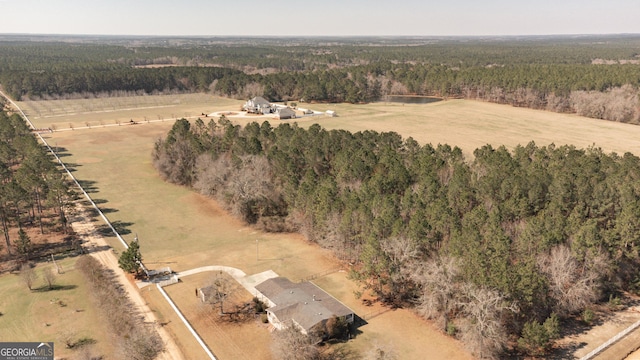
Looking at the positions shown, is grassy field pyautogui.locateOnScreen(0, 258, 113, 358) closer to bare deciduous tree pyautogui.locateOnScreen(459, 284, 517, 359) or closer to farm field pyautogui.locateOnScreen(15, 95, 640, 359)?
farm field pyautogui.locateOnScreen(15, 95, 640, 359)

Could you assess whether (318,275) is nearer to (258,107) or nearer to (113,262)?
(113,262)

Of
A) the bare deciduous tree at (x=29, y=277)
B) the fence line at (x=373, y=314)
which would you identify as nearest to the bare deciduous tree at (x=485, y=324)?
the fence line at (x=373, y=314)

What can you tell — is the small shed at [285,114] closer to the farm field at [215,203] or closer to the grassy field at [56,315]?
the farm field at [215,203]

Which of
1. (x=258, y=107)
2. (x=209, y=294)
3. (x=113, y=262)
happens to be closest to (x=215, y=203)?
(x=113, y=262)

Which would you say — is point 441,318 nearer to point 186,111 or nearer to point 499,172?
point 499,172

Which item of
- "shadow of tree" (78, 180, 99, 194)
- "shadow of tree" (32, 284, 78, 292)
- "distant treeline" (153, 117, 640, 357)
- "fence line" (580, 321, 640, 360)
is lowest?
"fence line" (580, 321, 640, 360)

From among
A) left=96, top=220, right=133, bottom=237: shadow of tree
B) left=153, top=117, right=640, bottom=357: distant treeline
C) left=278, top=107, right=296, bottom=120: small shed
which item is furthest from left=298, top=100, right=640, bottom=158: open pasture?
left=96, top=220, right=133, bottom=237: shadow of tree
